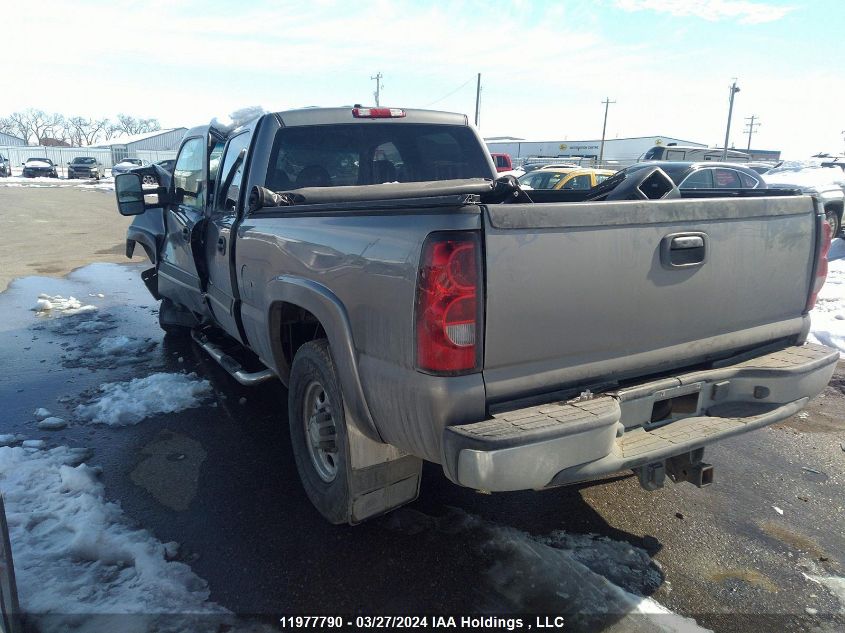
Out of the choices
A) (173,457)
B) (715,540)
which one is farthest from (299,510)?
(715,540)

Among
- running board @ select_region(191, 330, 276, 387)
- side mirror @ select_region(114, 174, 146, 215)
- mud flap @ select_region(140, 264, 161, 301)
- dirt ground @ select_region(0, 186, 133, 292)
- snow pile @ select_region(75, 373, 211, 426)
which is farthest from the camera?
dirt ground @ select_region(0, 186, 133, 292)

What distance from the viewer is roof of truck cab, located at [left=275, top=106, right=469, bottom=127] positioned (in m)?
4.03

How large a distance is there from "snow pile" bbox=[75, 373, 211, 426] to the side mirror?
155cm

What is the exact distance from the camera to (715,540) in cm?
311

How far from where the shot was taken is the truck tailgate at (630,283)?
2.24 meters

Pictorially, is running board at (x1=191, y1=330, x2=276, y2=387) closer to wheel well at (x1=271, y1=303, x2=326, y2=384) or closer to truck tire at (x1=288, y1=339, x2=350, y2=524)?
wheel well at (x1=271, y1=303, x2=326, y2=384)

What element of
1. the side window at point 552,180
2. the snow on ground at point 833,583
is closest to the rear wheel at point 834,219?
the side window at point 552,180

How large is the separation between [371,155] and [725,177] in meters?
10.5

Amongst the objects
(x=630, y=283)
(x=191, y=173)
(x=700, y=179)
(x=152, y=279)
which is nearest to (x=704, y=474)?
(x=630, y=283)

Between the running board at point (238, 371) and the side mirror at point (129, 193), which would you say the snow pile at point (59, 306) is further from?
the running board at point (238, 371)

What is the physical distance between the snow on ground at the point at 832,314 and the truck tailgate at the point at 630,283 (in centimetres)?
396

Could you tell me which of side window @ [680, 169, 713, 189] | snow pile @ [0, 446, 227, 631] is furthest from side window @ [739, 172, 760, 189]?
snow pile @ [0, 446, 227, 631]

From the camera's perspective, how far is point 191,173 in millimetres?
5336

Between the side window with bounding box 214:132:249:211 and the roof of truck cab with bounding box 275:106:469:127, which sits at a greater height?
the roof of truck cab with bounding box 275:106:469:127
